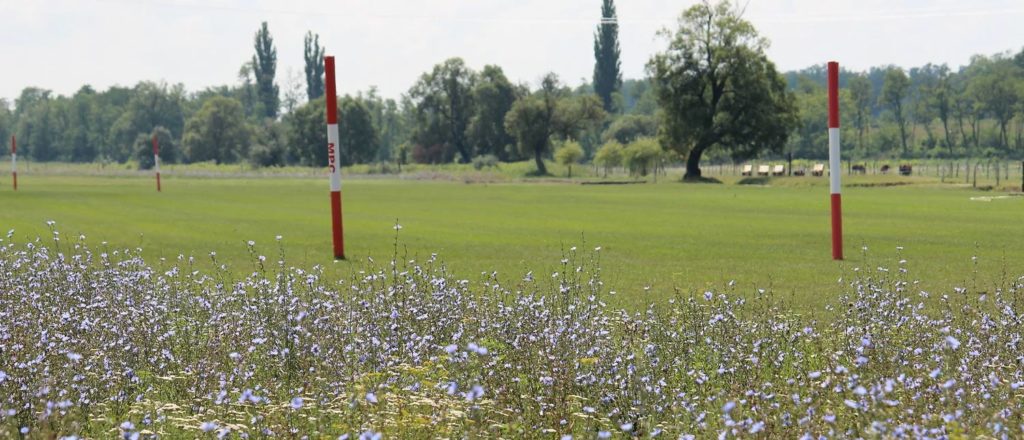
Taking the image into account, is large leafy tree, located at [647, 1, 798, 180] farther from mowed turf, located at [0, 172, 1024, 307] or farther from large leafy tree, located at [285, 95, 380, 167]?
large leafy tree, located at [285, 95, 380, 167]

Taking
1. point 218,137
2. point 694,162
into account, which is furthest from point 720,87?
point 218,137

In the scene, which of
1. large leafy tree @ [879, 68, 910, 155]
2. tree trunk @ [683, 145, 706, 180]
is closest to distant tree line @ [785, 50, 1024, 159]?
large leafy tree @ [879, 68, 910, 155]

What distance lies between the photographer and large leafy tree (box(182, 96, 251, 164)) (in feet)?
604

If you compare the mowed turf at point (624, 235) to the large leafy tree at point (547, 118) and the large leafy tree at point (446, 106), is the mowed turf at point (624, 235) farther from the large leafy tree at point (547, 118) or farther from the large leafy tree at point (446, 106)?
the large leafy tree at point (446, 106)

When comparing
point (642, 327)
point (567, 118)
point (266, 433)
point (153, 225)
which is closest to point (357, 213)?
point (153, 225)

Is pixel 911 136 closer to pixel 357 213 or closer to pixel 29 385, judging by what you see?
pixel 357 213

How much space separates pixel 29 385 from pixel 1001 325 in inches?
294

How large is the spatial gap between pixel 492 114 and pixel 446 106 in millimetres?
8040

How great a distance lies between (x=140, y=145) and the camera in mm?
187000

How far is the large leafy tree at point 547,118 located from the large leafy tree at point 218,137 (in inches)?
2756

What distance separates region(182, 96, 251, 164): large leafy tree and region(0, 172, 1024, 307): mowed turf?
5587 inches

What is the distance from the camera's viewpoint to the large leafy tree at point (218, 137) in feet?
604

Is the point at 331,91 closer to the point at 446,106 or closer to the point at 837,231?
the point at 837,231

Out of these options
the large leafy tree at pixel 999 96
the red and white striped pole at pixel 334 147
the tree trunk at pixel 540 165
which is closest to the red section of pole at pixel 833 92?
the red and white striped pole at pixel 334 147
